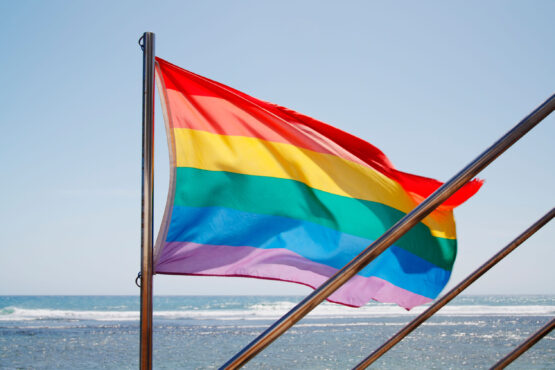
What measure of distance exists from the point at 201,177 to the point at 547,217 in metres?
1.83

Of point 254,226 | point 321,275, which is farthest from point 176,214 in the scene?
point 321,275

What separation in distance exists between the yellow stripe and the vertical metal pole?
2.05ft

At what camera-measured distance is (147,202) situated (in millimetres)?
2047

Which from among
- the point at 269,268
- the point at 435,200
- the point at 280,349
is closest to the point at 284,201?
the point at 269,268

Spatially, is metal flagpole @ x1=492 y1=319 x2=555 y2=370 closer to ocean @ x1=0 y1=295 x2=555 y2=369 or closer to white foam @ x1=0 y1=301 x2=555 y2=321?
ocean @ x1=0 y1=295 x2=555 y2=369

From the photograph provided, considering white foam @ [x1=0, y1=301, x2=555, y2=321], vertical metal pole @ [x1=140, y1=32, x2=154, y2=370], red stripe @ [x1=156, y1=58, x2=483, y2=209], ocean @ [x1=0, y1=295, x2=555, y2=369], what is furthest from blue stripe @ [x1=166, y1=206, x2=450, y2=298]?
white foam @ [x1=0, y1=301, x2=555, y2=321]

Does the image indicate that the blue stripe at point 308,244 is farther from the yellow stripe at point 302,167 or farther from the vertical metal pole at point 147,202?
the vertical metal pole at point 147,202

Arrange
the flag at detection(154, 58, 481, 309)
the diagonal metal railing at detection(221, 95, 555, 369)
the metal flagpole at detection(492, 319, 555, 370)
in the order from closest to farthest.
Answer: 1. the diagonal metal railing at detection(221, 95, 555, 369)
2. the metal flagpole at detection(492, 319, 555, 370)
3. the flag at detection(154, 58, 481, 309)

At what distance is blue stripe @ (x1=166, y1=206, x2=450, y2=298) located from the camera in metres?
2.79

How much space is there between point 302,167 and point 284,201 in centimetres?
23

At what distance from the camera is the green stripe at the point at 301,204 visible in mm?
2791

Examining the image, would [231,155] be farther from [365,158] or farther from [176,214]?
[365,158]

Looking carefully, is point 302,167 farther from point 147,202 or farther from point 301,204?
point 147,202

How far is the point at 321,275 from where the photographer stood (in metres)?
2.79
